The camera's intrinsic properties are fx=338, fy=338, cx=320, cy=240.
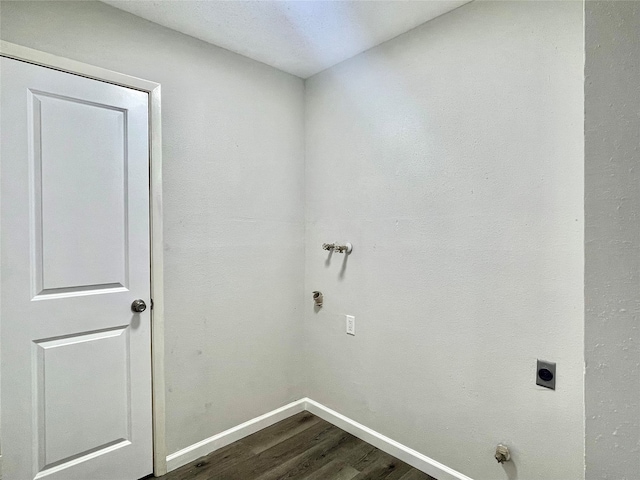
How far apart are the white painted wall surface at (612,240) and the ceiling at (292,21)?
1.28 m

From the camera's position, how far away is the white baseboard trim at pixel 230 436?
1862mm

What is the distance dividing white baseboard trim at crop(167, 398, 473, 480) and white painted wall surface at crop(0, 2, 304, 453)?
0.05m

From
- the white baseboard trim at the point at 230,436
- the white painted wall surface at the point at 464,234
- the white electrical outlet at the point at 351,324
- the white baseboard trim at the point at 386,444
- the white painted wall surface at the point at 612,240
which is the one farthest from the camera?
the white electrical outlet at the point at 351,324

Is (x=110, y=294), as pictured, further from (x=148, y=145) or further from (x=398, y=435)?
(x=398, y=435)

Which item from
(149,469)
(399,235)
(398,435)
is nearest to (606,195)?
(399,235)

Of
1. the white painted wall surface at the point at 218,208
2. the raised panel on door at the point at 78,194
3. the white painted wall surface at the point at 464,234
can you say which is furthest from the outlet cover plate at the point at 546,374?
the raised panel on door at the point at 78,194

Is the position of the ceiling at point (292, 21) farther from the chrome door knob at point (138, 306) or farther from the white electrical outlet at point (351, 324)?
the white electrical outlet at point (351, 324)

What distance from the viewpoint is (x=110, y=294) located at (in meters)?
1.65

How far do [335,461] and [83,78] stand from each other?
2.34 meters

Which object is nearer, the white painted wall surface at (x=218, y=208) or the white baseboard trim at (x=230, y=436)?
the white painted wall surface at (x=218, y=208)

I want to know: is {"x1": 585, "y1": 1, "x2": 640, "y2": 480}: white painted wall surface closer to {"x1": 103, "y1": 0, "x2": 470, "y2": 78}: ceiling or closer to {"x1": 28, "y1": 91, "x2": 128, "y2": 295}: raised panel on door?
{"x1": 103, "y1": 0, "x2": 470, "y2": 78}: ceiling

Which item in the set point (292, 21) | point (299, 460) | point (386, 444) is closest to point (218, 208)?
point (292, 21)

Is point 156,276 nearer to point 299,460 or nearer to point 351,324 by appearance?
point 351,324

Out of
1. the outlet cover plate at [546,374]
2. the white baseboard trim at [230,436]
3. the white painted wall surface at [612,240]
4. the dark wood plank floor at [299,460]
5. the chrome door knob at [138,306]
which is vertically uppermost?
the white painted wall surface at [612,240]
